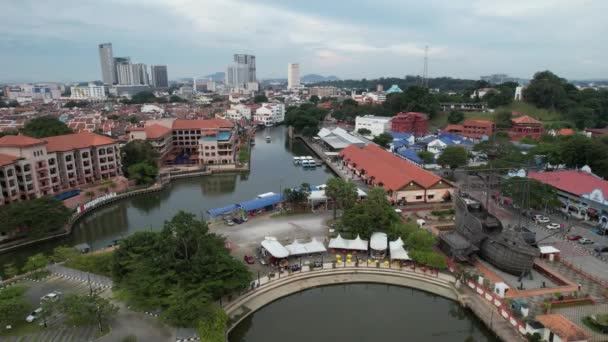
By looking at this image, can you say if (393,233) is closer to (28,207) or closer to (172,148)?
(28,207)

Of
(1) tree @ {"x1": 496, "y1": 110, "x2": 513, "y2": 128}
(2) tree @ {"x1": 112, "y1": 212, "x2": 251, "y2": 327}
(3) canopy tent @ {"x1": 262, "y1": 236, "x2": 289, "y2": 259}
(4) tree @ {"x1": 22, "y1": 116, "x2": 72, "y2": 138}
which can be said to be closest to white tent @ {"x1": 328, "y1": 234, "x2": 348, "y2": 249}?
(3) canopy tent @ {"x1": 262, "y1": 236, "x2": 289, "y2": 259}

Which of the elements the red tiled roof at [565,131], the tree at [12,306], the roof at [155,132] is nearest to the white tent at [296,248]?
the tree at [12,306]

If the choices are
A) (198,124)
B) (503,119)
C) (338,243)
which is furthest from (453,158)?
(198,124)

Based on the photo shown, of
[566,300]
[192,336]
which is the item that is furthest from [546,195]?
[192,336]

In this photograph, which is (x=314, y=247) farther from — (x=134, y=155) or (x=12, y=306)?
(x=134, y=155)

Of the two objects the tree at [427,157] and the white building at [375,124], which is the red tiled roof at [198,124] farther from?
the tree at [427,157]

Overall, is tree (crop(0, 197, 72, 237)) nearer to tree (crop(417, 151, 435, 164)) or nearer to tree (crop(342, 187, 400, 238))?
tree (crop(342, 187, 400, 238))
